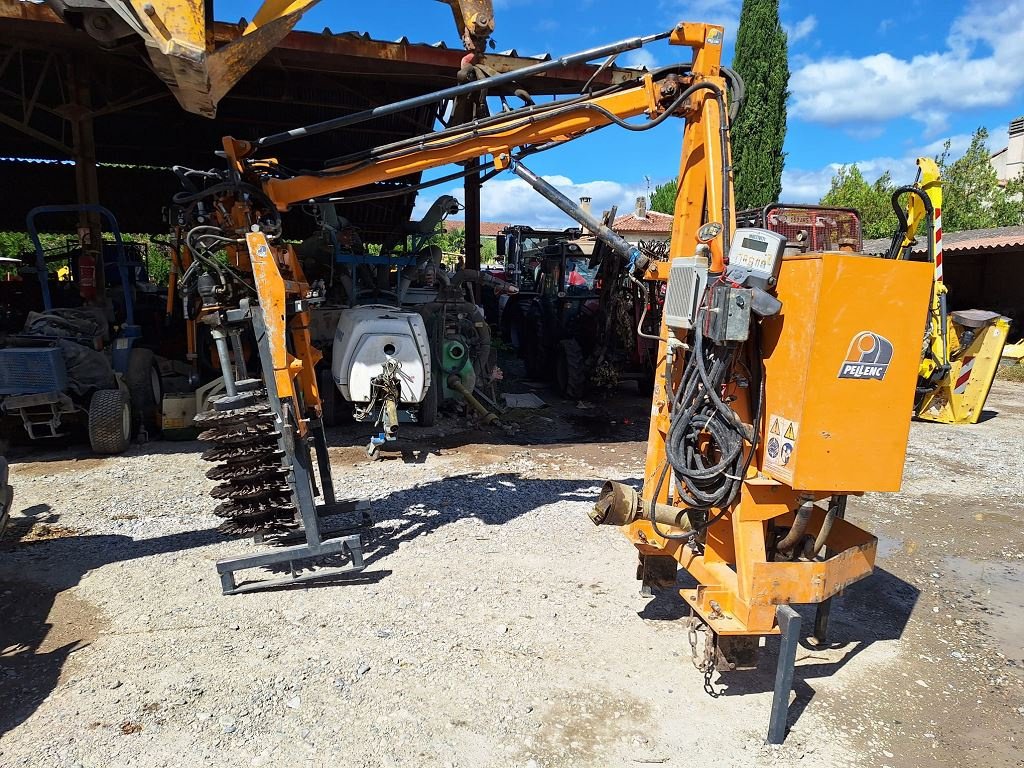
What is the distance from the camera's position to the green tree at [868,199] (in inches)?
961

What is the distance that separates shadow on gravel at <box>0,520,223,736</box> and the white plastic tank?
1630 millimetres

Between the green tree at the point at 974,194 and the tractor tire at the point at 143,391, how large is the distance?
79.0 ft

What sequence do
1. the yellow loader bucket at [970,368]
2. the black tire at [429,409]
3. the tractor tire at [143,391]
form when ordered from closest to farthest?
the tractor tire at [143,391]
the black tire at [429,409]
the yellow loader bucket at [970,368]

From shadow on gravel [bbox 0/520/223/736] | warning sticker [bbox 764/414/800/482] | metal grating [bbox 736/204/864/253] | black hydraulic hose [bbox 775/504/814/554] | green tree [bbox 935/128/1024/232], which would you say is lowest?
shadow on gravel [bbox 0/520/223/736]

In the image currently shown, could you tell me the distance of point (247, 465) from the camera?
4.25 meters

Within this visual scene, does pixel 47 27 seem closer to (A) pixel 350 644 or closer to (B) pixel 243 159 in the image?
(B) pixel 243 159

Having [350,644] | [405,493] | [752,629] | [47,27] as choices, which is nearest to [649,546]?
[752,629]

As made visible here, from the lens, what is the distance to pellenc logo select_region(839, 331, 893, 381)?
2.73m

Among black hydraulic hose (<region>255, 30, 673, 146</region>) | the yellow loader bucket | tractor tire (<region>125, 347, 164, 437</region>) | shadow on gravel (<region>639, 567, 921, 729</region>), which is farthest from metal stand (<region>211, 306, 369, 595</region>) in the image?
the yellow loader bucket

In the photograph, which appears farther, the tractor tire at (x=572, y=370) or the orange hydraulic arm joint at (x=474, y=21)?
the tractor tire at (x=572, y=370)

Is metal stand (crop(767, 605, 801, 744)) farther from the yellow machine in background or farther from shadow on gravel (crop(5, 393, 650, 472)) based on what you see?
the yellow machine in background

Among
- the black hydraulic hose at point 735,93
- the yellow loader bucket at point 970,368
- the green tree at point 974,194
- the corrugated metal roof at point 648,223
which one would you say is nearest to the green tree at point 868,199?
the green tree at point 974,194

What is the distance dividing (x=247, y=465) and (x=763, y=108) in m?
20.2

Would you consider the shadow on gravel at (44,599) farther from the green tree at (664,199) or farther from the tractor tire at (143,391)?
the green tree at (664,199)
